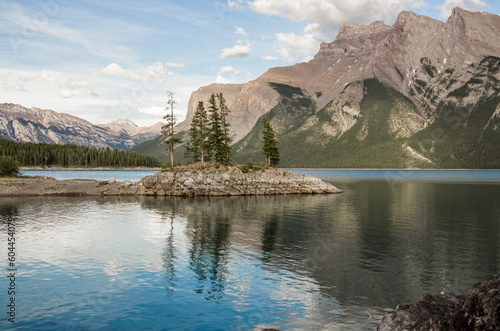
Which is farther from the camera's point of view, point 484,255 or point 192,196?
point 192,196

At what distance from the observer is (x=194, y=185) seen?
3674 inches

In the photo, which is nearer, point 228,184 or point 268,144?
point 228,184

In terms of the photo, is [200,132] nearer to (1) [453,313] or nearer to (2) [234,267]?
(2) [234,267]

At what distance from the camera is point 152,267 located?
29094mm

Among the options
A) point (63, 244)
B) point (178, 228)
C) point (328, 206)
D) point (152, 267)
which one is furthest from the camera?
point (328, 206)

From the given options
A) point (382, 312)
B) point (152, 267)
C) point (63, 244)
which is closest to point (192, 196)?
point (63, 244)

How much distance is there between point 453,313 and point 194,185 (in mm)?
83943

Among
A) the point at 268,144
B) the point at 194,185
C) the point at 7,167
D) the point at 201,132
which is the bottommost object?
the point at 194,185

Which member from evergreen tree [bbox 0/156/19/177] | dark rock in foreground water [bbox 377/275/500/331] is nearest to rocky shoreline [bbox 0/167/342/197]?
evergreen tree [bbox 0/156/19/177]

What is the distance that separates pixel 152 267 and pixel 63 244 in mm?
13584

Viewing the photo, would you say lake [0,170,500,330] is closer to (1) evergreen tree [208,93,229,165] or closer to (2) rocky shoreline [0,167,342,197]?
(2) rocky shoreline [0,167,342,197]

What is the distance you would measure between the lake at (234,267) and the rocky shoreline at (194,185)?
116 ft

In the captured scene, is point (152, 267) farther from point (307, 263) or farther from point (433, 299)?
point (433, 299)

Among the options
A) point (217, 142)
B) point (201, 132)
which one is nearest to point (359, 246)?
point (217, 142)
